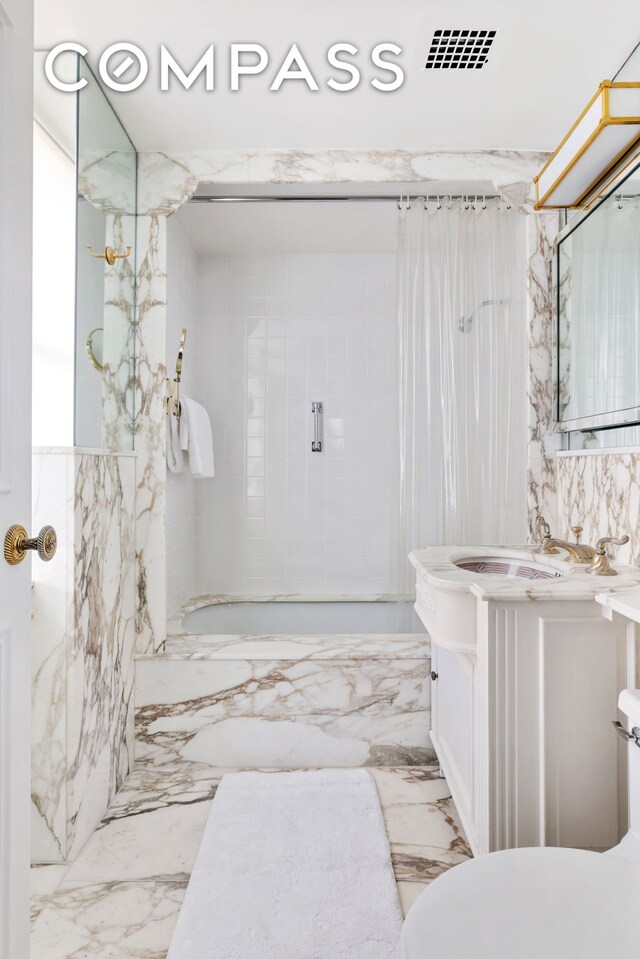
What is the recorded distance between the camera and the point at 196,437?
2.93 m

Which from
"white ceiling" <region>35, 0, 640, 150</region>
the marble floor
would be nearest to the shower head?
"white ceiling" <region>35, 0, 640, 150</region>

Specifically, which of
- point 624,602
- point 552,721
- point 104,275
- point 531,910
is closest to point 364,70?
point 104,275

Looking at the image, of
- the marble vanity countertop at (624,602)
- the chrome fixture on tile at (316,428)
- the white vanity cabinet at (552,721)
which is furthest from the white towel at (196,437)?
the marble vanity countertop at (624,602)

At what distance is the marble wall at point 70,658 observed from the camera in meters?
1.70

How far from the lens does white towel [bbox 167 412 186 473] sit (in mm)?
2721

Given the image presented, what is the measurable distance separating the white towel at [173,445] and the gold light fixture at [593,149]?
5.60 ft

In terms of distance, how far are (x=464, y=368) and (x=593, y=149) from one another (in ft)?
2.93

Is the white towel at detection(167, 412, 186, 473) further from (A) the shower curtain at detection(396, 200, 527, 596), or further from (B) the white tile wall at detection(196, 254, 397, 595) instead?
(A) the shower curtain at detection(396, 200, 527, 596)

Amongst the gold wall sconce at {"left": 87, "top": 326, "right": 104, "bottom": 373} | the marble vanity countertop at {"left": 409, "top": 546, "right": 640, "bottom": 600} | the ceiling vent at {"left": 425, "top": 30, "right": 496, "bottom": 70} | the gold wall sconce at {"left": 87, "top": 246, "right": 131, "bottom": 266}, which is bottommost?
the marble vanity countertop at {"left": 409, "top": 546, "right": 640, "bottom": 600}

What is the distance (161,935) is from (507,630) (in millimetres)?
1110

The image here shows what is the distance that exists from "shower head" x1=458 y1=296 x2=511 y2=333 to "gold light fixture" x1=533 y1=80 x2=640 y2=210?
43cm

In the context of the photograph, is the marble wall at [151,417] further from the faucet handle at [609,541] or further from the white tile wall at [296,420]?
the faucet handle at [609,541]

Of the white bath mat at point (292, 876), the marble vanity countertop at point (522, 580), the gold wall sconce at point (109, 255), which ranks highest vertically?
the gold wall sconce at point (109, 255)

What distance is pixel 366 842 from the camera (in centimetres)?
180
